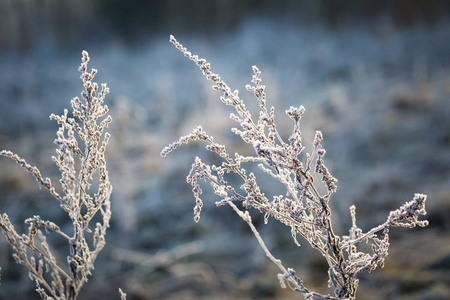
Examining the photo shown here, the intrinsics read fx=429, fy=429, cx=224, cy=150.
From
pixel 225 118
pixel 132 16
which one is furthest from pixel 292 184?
pixel 132 16

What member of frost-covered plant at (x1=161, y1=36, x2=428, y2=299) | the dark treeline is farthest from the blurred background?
frost-covered plant at (x1=161, y1=36, x2=428, y2=299)

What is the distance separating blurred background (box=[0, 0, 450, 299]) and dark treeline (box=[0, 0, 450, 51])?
48 millimetres

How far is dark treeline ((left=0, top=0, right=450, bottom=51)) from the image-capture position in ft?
45.9

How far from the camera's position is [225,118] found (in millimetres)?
9812

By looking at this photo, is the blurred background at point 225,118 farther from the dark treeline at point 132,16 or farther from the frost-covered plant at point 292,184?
the frost-covered plant at point 292,184

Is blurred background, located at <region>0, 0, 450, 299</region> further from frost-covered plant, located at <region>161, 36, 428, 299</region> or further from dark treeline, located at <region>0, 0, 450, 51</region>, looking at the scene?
frost-covered plant, located at <region>161, 36, 428, 299</region>

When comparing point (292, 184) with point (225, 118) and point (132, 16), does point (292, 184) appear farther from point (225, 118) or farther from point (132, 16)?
point (132, 16)

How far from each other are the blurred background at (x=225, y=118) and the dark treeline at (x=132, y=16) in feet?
0.16

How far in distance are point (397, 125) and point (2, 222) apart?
8.05 metres

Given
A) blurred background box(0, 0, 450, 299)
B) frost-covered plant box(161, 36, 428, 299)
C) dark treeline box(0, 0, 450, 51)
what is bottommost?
frost-covered plant box(161, 36, 428, 299)

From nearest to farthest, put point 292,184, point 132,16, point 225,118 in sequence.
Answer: point 292,184, point 225,118, point 132,16

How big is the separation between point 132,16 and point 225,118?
25.7ft

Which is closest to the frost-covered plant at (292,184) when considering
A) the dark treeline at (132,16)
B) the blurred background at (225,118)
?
the blurred background at (225,118)

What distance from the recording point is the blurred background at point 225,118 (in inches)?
206
